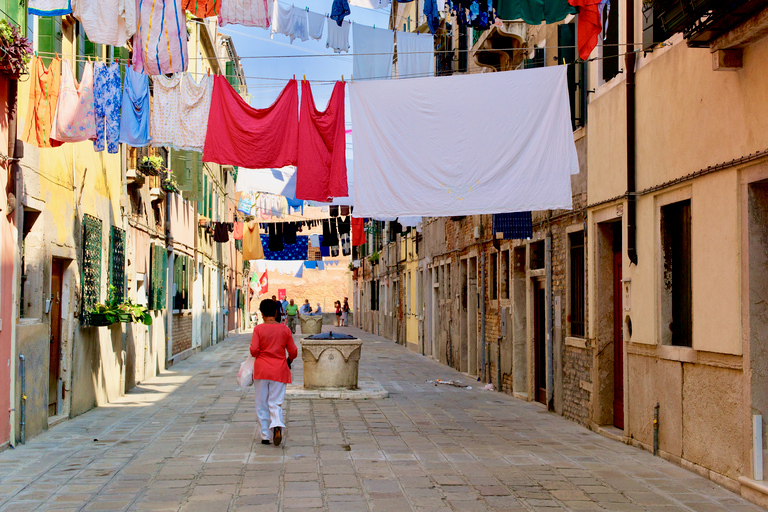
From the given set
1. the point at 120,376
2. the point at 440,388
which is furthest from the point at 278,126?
the point at 440,388

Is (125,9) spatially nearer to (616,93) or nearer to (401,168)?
(401,168)

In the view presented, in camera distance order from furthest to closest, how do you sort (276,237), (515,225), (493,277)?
(276,237)
(493,277)
(515,225)

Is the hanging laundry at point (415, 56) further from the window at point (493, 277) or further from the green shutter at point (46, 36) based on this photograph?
the window at point (493, 277)

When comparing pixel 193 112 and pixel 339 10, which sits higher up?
pixel 339 10

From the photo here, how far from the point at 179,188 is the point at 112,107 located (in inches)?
408

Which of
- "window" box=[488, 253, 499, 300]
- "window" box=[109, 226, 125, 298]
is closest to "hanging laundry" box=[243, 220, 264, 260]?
"window" box=[488, 253, 499, 300]

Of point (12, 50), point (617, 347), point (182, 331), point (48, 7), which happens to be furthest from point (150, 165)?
point (617, 347)

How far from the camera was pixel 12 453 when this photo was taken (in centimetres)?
874

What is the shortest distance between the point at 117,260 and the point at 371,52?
6211 mm

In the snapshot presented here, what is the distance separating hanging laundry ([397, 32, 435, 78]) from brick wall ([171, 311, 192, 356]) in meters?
11.8

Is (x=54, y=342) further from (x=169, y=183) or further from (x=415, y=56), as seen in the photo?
(x=169, y=183)

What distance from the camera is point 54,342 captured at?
11.1 m

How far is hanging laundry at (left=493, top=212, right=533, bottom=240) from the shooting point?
13453 mm

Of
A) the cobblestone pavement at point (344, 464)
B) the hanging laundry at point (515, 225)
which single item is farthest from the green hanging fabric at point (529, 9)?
the cobblestone pavement at point (344, 464)
